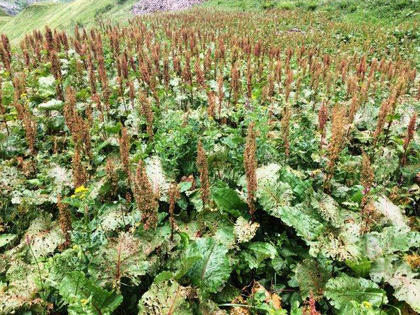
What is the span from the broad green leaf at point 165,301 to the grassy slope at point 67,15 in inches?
1290

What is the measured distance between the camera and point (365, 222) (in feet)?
11.0

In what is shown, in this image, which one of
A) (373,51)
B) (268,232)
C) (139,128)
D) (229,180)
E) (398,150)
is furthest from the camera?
(373,51)

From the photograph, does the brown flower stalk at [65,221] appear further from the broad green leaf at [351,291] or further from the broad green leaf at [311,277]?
the broad green leaf at [351,291]

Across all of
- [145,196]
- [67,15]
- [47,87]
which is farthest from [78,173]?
[67,15]

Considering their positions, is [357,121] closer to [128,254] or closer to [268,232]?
[268,232]

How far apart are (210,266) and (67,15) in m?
62.9

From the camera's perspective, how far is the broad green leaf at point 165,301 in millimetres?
2559

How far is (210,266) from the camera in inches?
117

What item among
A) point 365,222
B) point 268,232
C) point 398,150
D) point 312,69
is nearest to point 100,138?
point 268,232

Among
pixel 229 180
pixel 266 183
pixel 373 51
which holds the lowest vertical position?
pixel 373 51

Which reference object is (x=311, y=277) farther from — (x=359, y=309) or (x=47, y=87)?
(x=47, y=87)

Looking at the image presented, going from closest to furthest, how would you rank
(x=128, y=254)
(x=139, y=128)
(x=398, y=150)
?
(x=128, y=254), (x=398, y=150), (x=139, y=128)

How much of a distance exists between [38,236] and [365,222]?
3580 millimetres

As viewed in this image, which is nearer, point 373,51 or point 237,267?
point 237,267
